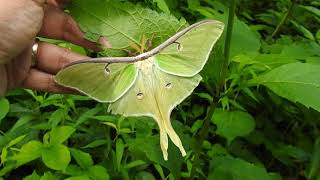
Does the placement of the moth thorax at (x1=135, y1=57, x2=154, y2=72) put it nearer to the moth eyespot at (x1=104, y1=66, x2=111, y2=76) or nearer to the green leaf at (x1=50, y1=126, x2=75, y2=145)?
the moth eyespot at (x1=104, y1=66, x2=111, y2=76)

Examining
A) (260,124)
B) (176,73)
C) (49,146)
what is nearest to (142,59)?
(176,73)

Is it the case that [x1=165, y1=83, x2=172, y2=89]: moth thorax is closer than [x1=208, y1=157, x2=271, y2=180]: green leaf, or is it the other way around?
Answer: [x1=165, y1=83, x2=172, y2=89]: moth thorax

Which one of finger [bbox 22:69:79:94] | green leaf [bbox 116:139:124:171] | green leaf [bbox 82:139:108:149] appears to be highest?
finger [bbox 22:69:79:94]

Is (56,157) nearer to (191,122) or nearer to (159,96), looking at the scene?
(159,96)

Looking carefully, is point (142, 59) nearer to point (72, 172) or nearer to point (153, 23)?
point (153, 23)

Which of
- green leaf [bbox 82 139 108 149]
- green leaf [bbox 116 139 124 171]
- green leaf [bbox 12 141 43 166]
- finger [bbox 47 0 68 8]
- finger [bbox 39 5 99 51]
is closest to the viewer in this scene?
finger [bbox 47 0 68 8]

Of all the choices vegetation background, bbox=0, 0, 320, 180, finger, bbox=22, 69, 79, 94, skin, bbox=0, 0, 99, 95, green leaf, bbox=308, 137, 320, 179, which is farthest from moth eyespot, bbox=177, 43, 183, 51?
green leaf, bbox=308, 137, 320, 179

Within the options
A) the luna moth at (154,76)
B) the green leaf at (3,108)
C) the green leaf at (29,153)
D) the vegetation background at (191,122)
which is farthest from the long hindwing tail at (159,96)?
the green leaf at (3,108)
